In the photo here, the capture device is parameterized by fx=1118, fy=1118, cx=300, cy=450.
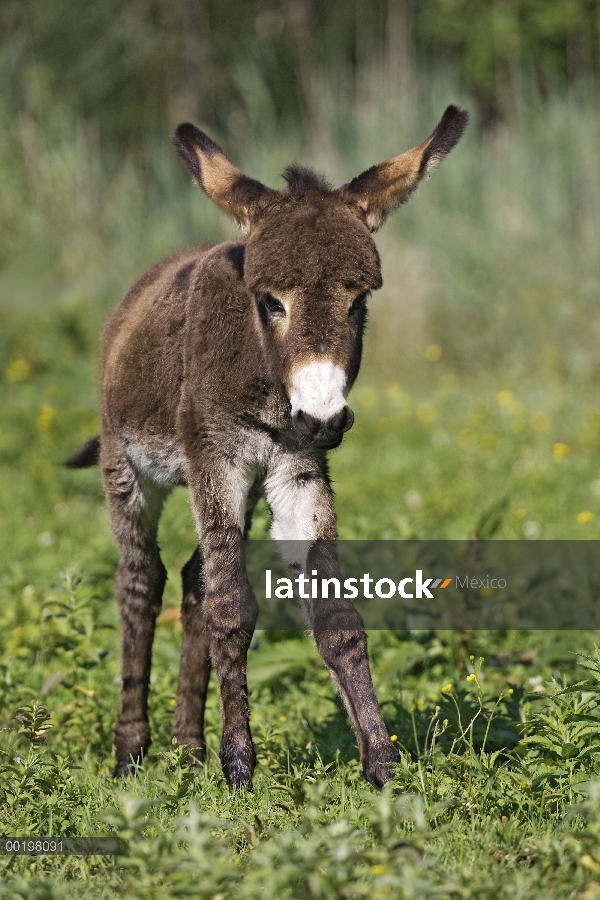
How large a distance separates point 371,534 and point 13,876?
9.32ft

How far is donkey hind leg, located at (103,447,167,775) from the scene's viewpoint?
4242mm

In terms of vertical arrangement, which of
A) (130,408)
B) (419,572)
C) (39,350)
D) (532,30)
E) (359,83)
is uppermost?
(532,30)

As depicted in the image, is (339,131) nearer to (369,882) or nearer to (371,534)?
(371,534)

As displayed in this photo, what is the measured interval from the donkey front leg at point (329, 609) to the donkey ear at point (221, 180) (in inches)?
32.4

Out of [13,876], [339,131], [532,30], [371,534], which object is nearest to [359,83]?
[339,131]

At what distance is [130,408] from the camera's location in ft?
13.6

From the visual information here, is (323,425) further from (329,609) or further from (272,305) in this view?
(329,609)

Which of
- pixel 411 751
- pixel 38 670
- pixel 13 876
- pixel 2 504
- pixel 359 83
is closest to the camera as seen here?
pixel 13 876

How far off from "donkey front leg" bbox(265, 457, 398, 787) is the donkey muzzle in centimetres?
55

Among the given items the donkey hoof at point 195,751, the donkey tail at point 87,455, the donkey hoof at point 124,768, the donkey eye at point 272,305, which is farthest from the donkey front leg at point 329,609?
the donkey tail at point 87,455

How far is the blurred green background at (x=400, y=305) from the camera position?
23.4 feet

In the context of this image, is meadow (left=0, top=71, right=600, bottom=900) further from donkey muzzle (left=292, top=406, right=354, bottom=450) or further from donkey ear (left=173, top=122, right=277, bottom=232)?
donkey ear (left=173, top=122, right=277, bottom=232)

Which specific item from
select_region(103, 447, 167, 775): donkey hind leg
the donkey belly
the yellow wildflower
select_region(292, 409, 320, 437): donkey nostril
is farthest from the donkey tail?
the yellow wildflower

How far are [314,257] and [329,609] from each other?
111 cm
